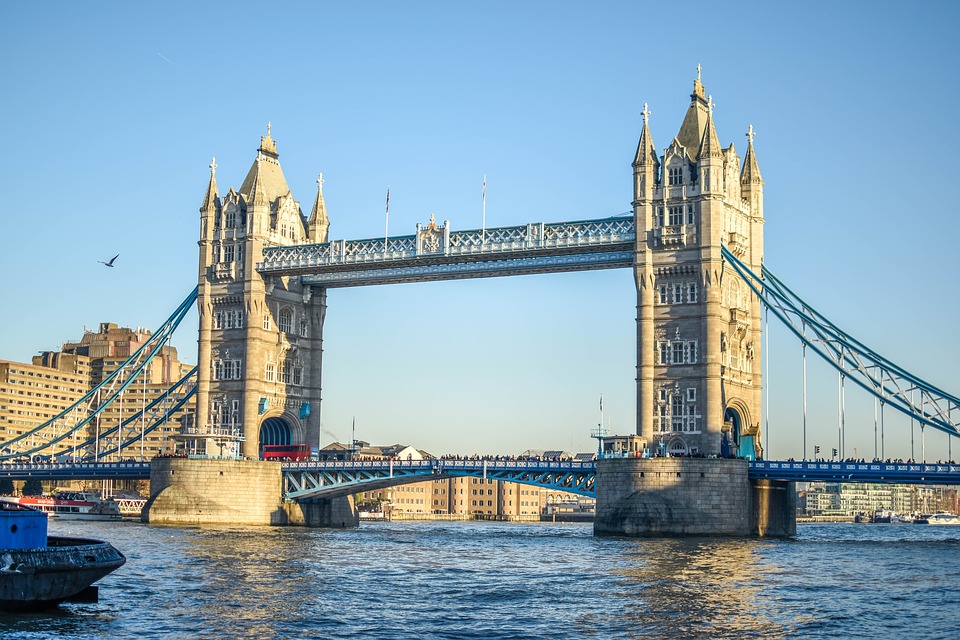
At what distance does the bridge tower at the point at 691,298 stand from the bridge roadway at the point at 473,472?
6314mm

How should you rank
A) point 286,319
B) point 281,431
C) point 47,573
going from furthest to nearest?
1. point 281,431
2. point 286,319
3. point 47,573

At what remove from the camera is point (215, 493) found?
387ft

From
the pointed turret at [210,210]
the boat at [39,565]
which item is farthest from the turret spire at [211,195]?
the boat at [39,565]

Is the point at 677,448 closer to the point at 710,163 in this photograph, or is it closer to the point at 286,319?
the point at 710,163

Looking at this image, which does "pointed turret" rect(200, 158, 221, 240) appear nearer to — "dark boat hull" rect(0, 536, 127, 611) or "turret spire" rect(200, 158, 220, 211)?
"turret spire" rect(200, 158, 220, 211)

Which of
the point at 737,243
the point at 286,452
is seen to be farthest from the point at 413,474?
the point at 737,243

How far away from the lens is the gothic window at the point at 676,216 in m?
108

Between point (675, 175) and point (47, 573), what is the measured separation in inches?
2762

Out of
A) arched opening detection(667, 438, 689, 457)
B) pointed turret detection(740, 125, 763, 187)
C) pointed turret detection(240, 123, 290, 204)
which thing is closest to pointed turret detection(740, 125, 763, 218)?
pointed turret detection(740, 125, 763, 187)

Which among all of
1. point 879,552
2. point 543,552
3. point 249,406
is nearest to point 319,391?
point 249,406

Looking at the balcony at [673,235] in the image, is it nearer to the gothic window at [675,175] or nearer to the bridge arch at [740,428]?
the gothic window at [675,175]

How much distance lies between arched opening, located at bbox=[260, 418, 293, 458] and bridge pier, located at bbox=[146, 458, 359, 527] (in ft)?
32.3

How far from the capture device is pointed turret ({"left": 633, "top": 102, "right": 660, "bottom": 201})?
109 meters

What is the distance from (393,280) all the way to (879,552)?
170 feet
